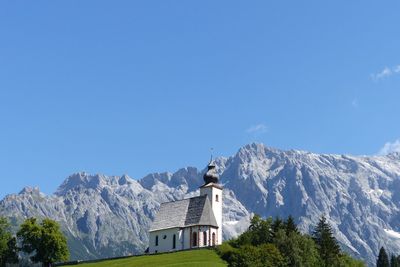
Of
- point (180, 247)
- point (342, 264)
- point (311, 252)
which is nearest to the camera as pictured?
point (311, 252)

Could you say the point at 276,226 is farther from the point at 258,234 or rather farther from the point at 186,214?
the point at 186,214

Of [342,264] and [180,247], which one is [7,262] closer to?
[180,247]

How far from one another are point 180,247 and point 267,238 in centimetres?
3008

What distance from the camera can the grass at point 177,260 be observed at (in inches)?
4299

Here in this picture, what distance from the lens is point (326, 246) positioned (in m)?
115

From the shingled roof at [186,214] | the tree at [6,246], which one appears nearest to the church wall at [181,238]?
the shingled roof at [186,214]

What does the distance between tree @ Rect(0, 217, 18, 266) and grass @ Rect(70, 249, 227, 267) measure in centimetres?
1434

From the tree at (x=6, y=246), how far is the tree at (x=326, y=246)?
189 ft

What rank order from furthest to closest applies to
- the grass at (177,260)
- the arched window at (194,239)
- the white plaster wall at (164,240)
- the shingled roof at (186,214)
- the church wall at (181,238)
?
the white plaster wall at (164,240) < the shingled roof at (186,214) < the church wall at (181,238) < the arched window at (194,239) < the grass at (177,260)

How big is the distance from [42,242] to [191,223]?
30455 mm

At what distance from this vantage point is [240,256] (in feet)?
319

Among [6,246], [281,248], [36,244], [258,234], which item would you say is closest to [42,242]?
[36,244]

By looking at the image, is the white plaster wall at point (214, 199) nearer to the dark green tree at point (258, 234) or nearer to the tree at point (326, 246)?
the dark green tree at point (258, 234)

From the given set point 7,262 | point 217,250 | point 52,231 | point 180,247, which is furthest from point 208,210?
point 7,262
